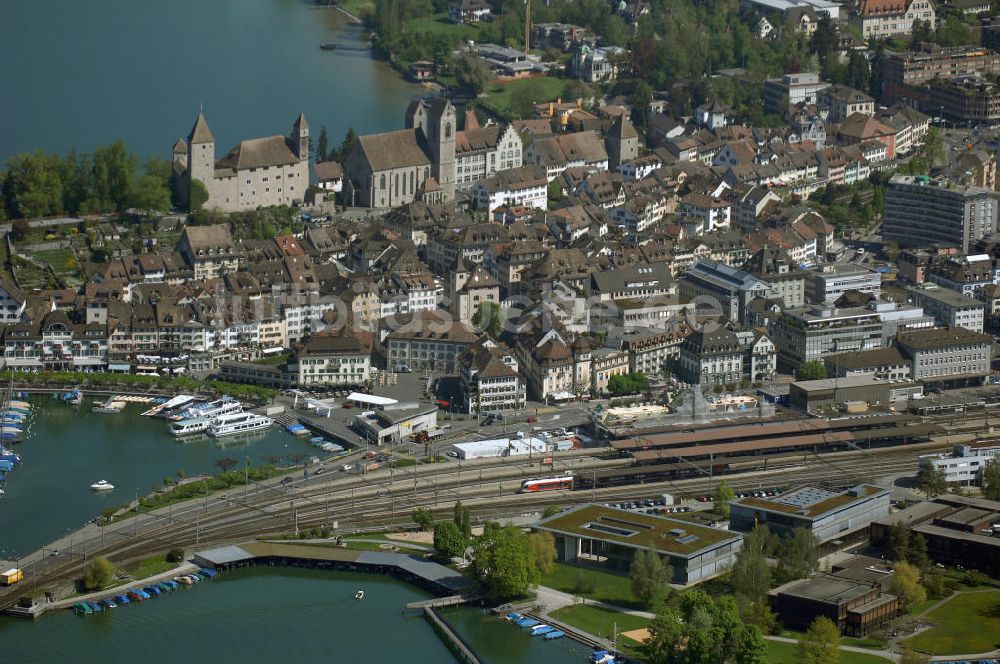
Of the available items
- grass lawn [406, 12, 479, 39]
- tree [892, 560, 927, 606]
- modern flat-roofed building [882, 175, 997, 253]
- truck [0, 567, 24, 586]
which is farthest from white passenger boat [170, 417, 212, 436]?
grass lawn [406, 12, 479, 39]

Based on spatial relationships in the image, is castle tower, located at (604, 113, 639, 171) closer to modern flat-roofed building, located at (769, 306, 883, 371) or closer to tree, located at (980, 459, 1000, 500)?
modern flat-roofed building, located at (769, 306, 883, 371)

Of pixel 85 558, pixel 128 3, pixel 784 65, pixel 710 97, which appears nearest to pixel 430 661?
pixel 85 558

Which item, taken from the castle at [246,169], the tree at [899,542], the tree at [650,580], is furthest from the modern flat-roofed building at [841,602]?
the castle at [246,169]

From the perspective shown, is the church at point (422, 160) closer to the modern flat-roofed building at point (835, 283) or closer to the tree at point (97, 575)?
the modern flat-roofed building at point (835, 283)

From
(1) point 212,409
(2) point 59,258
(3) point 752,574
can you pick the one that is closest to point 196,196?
(2) point 59,258

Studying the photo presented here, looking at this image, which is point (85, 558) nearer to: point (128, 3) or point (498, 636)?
point (498, 636)
